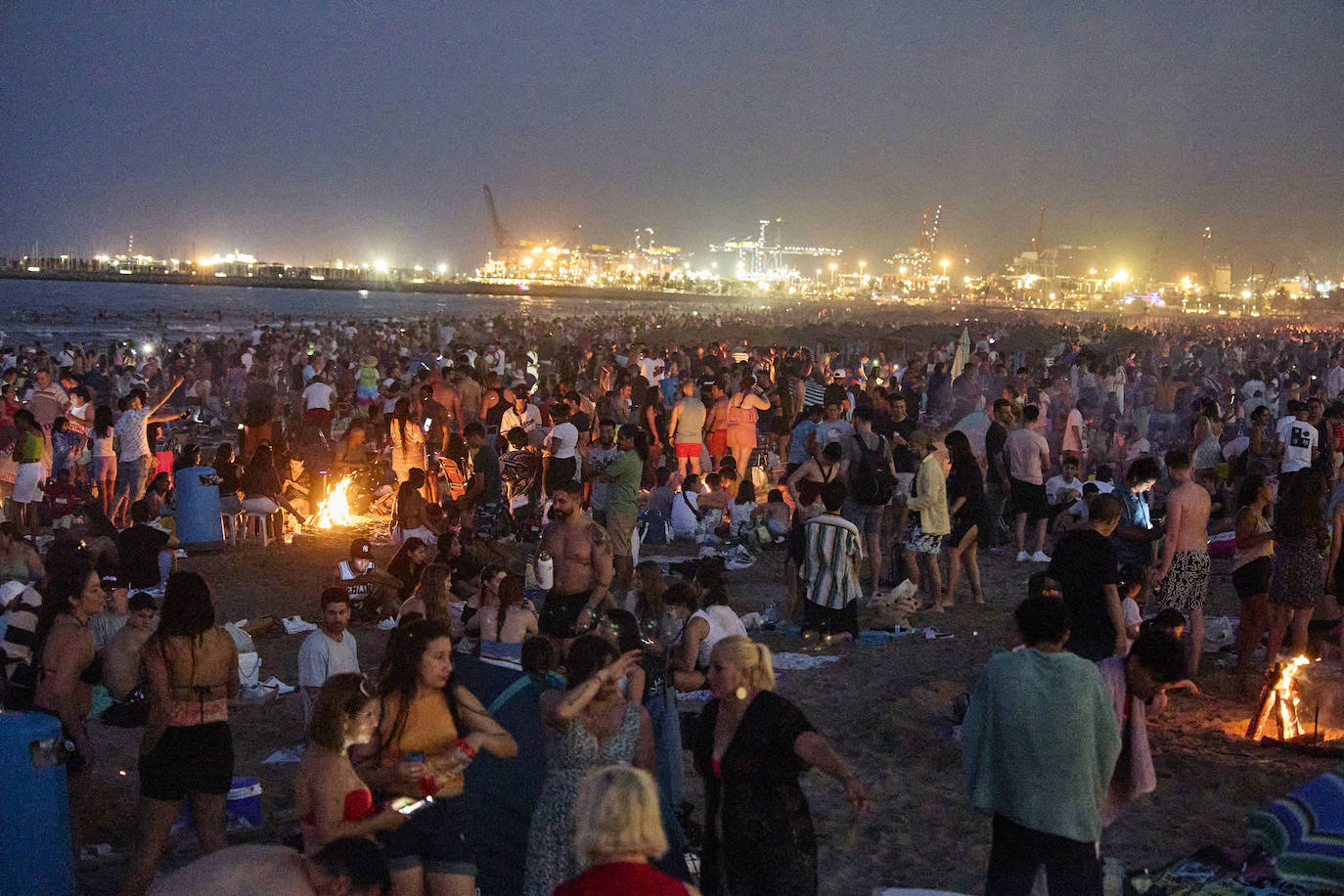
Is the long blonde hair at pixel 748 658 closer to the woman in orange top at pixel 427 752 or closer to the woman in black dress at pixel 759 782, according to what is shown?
the woman in black dress at pixel 759 782

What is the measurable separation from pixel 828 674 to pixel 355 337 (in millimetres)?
32816

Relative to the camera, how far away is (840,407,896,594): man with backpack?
9.38 metres

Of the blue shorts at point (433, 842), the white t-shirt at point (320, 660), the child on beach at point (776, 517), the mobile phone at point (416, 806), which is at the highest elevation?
the mobile phone at point (416, 806)

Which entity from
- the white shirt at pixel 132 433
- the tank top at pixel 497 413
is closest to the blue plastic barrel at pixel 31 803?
the white shirt at pixel 132 433

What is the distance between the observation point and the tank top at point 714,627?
6863 mm

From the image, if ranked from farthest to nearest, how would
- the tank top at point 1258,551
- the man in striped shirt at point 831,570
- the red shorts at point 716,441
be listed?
the red shorts at point 716,441, the man in striped shirt at point 831,570, the tank top at point 1258,551

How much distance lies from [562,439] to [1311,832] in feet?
24.4

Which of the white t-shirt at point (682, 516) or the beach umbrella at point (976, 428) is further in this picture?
the white t-shirt at point (682, 516)

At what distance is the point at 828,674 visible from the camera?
312 inches

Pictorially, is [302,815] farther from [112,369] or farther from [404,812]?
[112,369]

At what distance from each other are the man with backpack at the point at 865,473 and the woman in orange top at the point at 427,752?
5.65 meters

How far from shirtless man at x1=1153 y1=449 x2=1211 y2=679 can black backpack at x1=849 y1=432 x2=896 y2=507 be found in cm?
257

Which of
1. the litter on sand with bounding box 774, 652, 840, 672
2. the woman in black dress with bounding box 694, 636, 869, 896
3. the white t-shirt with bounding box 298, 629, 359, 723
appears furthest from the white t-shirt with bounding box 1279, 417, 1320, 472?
the woman in black dress with bounding box 694, 636, 869, 896

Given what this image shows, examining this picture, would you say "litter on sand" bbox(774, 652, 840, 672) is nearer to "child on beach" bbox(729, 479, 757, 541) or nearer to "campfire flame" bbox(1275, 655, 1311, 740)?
"campfire flame" bbox(1275, 655, 1311, 740)
